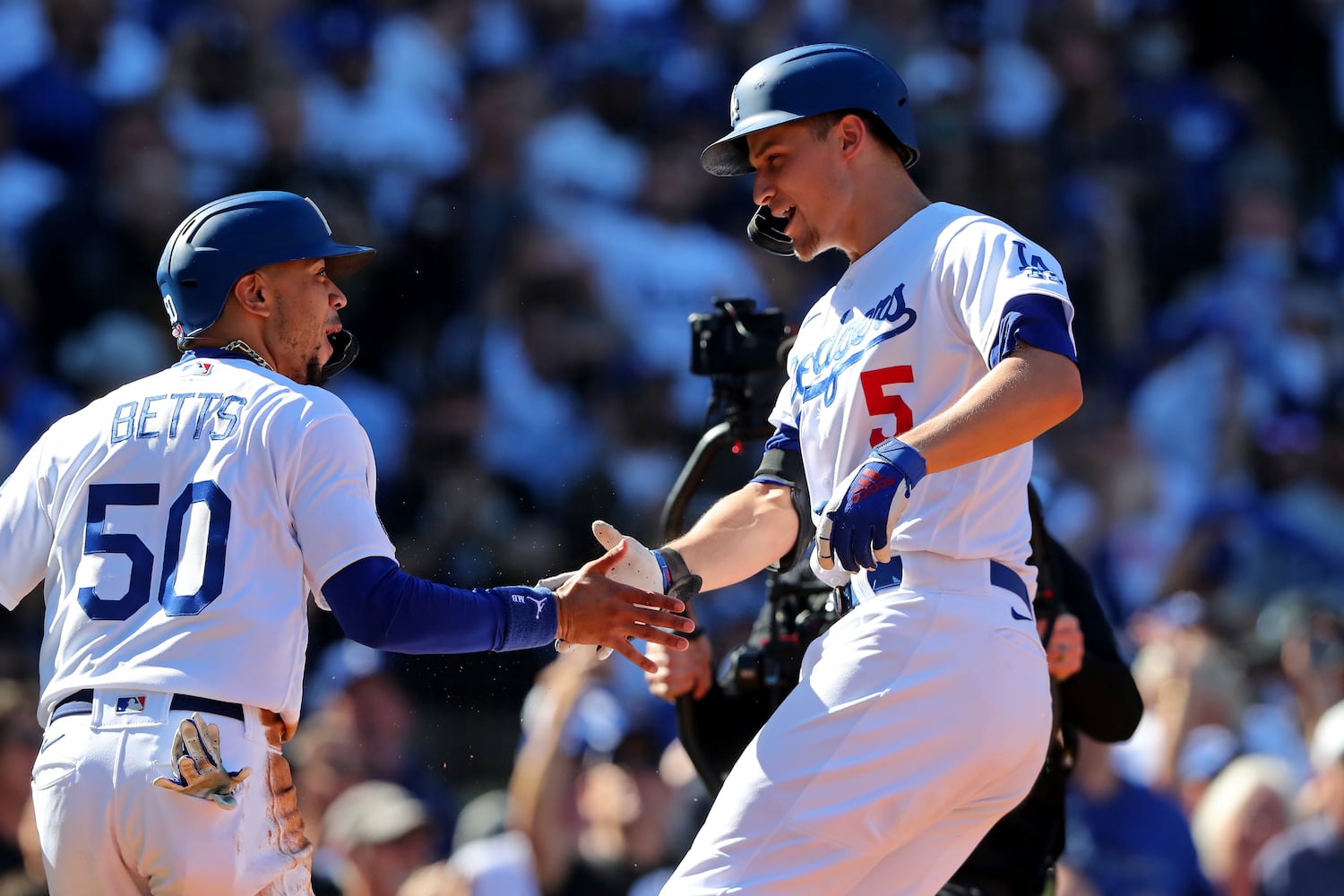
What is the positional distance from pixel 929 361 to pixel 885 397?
0.12 meters

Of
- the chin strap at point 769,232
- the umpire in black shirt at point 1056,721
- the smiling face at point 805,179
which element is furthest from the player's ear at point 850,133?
the umpire in black shirt at point 1056,721

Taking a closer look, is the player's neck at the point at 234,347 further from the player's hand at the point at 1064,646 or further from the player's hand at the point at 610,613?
the player's hand at the point at 1064,646

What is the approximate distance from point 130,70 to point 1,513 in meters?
6.28

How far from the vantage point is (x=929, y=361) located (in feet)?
11.5

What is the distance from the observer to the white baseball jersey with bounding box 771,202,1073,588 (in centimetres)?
338

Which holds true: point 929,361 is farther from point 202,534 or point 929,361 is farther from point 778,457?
point 202,534

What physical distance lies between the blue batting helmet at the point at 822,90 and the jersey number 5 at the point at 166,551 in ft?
4.66

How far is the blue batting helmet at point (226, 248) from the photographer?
11.8ft

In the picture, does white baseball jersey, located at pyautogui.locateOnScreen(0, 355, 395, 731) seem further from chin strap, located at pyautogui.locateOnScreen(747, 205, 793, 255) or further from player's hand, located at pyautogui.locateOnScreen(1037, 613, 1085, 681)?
player's hand, located at pyautogui.locateOnScreen(1037, 613, 1085, 681)

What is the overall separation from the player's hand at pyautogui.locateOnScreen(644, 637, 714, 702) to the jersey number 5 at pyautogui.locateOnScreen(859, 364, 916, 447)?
1.54 m

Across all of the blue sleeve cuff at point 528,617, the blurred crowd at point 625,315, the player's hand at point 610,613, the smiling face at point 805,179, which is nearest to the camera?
the blue sleeve cuff at point 528,617

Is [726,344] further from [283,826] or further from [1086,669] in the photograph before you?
[283,826]

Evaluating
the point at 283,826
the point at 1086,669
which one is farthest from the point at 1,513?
the point at 1086,669

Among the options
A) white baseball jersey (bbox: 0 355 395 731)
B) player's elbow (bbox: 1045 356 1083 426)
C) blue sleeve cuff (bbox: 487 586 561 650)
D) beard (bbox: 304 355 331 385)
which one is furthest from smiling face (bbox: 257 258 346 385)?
player's elbow (bbox: 1045 356 1083 426)
